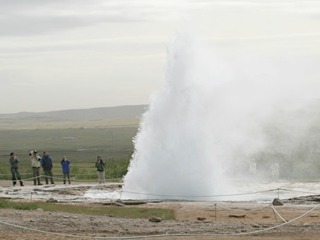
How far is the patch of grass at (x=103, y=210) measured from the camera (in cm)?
2156

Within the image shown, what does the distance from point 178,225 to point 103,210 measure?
4.79m

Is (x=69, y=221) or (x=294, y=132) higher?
(x=294, y=132)

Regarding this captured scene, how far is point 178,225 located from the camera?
727 inches

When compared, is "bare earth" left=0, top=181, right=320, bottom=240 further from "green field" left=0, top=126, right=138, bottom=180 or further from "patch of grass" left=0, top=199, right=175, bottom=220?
"green field" left=0, top=126, right=138, bottom=180

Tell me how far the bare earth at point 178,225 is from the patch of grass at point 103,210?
543 mm

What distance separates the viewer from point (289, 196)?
28266mm

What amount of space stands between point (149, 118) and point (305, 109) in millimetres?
12632

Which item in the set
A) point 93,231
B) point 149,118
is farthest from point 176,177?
point 93,231

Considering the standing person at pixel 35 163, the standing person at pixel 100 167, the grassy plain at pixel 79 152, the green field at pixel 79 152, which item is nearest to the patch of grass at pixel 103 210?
the standing person at pixel 35 163

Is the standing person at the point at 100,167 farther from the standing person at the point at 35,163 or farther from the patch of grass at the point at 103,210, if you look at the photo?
the patch of grass at the point at 103,210

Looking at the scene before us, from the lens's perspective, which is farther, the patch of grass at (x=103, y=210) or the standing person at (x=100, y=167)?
the standing person at (x=100, y=167)

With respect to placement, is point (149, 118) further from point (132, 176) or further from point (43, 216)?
point (43, 216)

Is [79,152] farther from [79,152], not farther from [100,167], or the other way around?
[100,167]

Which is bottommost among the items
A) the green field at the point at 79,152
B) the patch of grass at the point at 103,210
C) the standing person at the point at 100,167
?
the patch of grass at the point at 103,210
